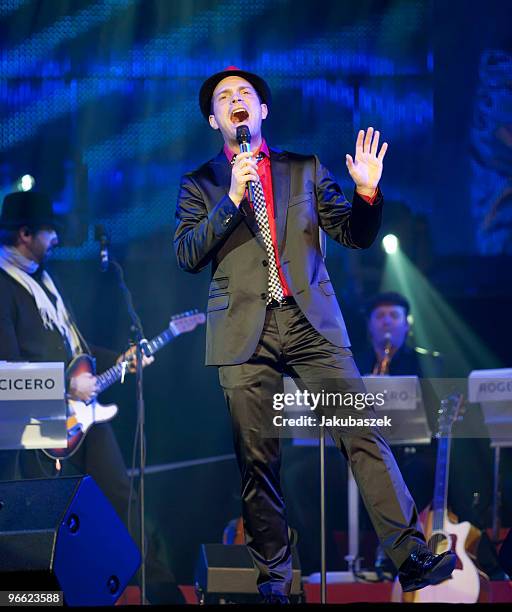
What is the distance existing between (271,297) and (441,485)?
169cm

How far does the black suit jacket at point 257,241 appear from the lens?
3.37 meters

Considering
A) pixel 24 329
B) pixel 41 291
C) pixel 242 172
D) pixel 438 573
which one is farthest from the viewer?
pixel 41 291

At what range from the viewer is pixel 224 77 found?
3670mm

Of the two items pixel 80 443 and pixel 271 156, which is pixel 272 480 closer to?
pixel 271 156

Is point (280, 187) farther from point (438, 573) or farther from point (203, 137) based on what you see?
point (203, 137)

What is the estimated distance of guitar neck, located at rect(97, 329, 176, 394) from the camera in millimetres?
5359

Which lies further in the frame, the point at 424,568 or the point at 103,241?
the point at 103,241

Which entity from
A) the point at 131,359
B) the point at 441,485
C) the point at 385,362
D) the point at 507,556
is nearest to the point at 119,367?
the point at 131,359

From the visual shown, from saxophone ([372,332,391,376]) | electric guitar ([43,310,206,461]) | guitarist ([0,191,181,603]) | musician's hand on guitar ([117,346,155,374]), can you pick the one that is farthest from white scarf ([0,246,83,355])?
saxophone ([372,332,391,376])

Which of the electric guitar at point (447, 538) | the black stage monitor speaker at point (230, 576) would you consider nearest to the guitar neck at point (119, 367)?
the black stage monitor speaker at point (230, 576)

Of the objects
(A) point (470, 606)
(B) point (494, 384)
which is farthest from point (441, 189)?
(A) point (470, 606)

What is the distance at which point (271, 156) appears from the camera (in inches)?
144

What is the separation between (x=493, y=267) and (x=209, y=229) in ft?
9.24

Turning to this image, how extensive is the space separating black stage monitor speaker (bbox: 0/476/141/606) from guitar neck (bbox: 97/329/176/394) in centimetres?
196
